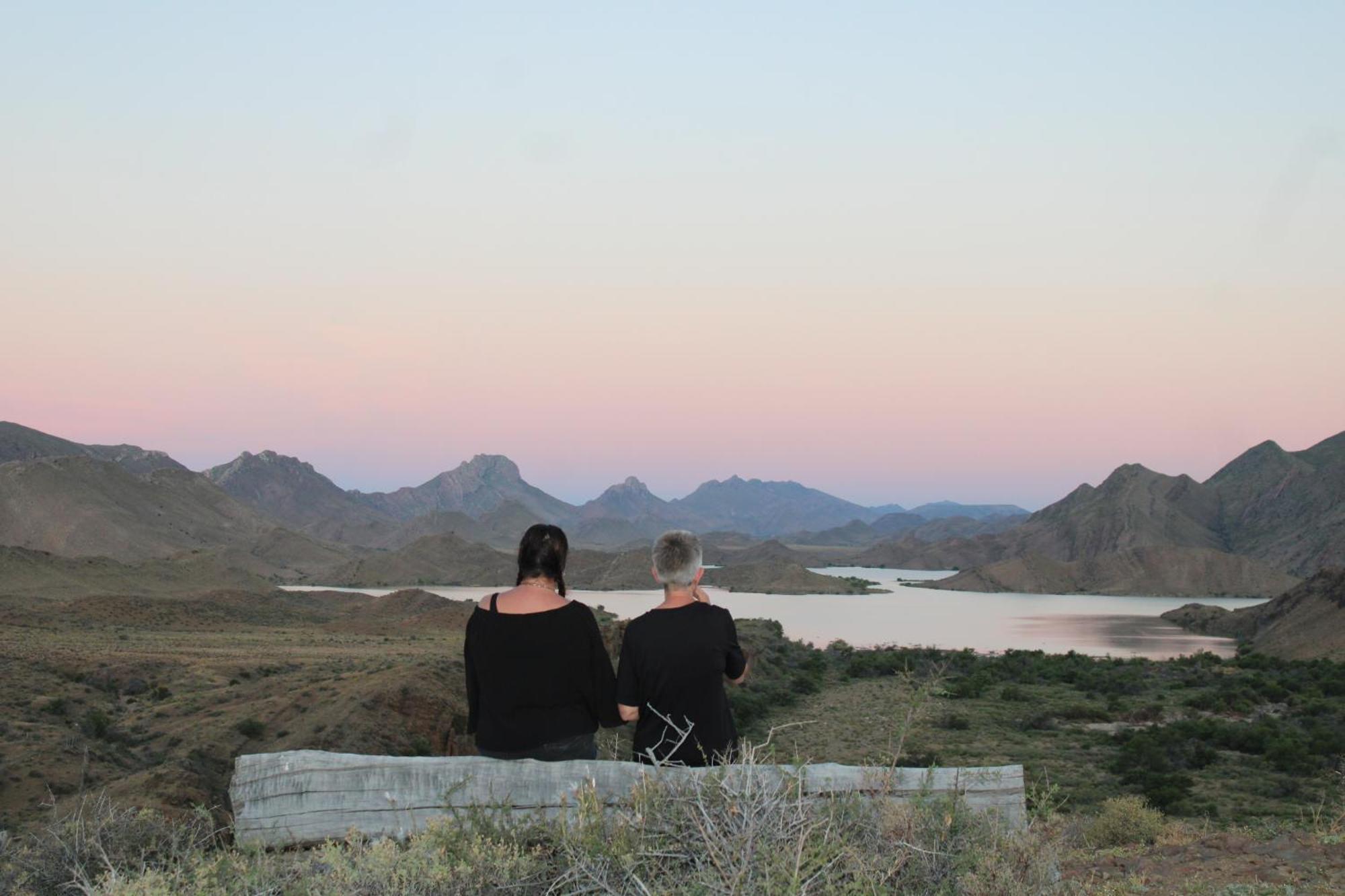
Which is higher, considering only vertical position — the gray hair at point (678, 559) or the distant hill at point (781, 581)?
the gray hair at point (678, 559)

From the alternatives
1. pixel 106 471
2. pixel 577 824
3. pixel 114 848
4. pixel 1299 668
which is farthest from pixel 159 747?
pixel 106 471

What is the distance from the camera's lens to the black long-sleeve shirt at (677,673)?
14.4 ft

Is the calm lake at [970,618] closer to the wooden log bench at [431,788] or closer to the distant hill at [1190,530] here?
the distant hill at [1190,530]

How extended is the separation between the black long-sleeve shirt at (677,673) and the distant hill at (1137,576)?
11022cm

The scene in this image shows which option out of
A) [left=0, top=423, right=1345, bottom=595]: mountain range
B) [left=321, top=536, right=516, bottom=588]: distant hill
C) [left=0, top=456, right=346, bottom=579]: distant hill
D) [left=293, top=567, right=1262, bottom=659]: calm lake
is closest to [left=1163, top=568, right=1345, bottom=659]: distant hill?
[left=293, top=567, right=1262, bottom=659]: calm lake

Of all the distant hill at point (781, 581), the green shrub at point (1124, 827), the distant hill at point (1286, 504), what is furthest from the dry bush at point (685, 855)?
the distant hill at point (1286, 504)

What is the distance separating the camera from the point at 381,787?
4090 mm

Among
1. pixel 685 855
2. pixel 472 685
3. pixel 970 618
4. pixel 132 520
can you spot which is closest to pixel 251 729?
pixel 472 685

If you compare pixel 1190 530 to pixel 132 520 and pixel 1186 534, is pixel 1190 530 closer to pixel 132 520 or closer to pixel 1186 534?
pixel 1186 534

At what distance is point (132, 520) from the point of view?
102938mm

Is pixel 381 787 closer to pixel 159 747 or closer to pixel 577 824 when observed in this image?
pixel 577 824

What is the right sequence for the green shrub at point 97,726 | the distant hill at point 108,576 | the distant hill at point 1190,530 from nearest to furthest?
the green shrub at point 97,726
the distant hill at point 108,576
the distant hill at point 1190,530

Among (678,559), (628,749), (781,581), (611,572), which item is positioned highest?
(678,559)

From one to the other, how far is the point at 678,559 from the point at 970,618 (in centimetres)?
7767
